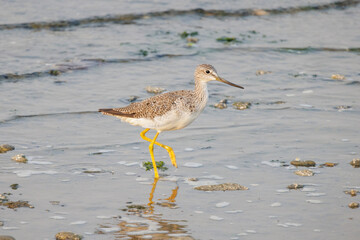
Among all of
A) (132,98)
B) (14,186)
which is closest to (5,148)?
(14,186)

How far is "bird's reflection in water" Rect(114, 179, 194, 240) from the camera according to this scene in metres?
6.37

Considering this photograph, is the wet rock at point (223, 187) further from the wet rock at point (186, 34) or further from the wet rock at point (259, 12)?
the wet rock at point (259, 12)

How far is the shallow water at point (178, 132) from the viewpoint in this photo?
6.78 m

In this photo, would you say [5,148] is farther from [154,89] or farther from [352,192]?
[352,192]

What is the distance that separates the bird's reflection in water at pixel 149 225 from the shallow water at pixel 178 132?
0.07 ft

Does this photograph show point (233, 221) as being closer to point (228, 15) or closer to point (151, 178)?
point (151, 178)

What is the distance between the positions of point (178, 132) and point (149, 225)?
11.3 ft

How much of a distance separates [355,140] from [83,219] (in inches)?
174

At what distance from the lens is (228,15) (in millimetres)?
18453

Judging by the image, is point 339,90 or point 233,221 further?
point 339,90

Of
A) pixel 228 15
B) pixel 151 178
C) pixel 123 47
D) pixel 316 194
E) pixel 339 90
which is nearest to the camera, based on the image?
pixel 316 194

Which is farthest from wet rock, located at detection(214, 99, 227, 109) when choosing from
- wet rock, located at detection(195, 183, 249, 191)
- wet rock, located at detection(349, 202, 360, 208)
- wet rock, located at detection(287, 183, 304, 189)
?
wet rock, located at detection(349, 202, 360, 208)

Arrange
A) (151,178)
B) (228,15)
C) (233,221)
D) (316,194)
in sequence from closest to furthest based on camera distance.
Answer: (233,221) < (316,194) < (151,178) < (228,15)

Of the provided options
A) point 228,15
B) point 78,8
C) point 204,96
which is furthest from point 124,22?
point 204,96
